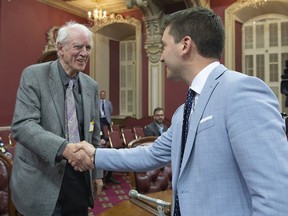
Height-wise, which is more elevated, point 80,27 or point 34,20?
point 34,20

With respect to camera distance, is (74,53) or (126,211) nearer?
(126,211)

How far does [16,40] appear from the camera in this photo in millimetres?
7789

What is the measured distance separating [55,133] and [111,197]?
10.5ft

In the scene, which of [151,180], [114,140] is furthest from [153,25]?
[151,180]

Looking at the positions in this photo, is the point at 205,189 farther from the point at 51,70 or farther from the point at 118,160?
the point at 51,70

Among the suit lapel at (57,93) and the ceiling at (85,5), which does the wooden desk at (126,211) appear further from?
the ceiling at (85,5)

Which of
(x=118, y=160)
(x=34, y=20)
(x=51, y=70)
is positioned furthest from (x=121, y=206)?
(x=34, y=20)

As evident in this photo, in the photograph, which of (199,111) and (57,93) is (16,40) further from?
(199,111)

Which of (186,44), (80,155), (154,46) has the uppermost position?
(154,46)

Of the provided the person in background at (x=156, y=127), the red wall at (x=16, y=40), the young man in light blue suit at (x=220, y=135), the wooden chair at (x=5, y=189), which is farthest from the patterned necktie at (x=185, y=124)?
the red wall at (x=16, y=40)

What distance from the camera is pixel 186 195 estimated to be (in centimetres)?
95

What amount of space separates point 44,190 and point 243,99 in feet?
3.50


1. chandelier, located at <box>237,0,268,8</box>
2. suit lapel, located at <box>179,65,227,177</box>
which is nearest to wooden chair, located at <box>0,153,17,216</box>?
suit lapel, located at <box>179,65,227,177</box>

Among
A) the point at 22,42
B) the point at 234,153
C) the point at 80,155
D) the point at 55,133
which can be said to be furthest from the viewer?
the point at 22,42
